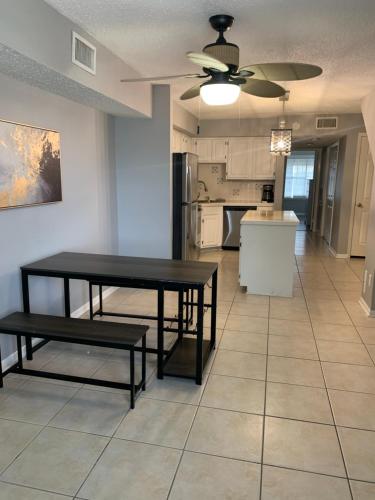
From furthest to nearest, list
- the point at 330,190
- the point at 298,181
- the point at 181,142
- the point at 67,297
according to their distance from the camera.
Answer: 1. the point at 298,181
2. the point at 330,190
3. the point at 181,142
4. the point at 67,297

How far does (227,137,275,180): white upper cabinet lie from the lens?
273 inches

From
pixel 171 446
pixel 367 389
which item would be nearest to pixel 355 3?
pixel 367 389

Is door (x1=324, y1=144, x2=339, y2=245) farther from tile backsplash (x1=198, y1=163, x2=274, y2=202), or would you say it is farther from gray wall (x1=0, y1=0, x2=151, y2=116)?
gray wall (x1=0, y1=0, x2=151, y2=116)

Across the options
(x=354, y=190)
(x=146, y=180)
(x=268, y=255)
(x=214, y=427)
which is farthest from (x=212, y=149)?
(x=214, y=427)

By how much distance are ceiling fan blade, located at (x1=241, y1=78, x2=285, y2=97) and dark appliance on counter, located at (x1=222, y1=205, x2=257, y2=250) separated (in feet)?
13.7

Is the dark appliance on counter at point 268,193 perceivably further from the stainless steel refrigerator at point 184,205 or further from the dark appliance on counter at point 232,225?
the stainless steel refrigerator at point 184,205

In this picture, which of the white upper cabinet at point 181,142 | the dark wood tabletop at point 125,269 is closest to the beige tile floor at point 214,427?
the dark wood tabletop at point 125,269

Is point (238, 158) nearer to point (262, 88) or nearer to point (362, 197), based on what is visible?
point (362, 197)

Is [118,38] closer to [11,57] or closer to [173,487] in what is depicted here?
[11,57]

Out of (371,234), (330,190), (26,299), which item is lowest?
(26,299)

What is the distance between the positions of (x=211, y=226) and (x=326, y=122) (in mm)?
2572

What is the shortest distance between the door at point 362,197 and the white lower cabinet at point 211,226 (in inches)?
90.7

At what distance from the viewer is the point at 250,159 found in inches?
276

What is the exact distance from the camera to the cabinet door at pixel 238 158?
6.99 meters
